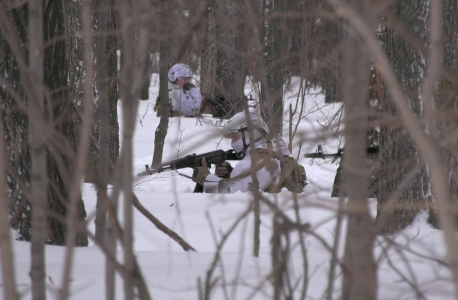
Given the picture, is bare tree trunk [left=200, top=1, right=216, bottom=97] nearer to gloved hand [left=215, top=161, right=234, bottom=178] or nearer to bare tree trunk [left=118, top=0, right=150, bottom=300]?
gloved hand [left=215, top=161, right=234, bottom=178]

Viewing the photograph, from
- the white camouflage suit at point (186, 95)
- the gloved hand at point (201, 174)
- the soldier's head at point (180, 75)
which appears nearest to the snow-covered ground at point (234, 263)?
Result: the gloved hand at point (201, 174)

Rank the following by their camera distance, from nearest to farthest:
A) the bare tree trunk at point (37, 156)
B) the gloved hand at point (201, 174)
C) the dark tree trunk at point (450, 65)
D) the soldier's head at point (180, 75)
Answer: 1. the bare tree trunk at point (37, 156)
2. the dark tree trunk at point (450, 65)
3. the gloved hand at point (201, 174)
4. the soldier's head at point (180, 75)

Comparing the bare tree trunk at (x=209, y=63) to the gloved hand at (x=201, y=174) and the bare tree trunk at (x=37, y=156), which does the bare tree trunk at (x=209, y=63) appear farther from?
the bare tree trunk at (x=37, y=156)

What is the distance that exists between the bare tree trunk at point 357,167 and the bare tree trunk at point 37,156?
0.63 metres

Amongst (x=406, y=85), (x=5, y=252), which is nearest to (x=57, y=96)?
(x=5, y=252)

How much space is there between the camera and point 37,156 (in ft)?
4.62

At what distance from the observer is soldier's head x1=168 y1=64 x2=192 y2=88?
11984mm

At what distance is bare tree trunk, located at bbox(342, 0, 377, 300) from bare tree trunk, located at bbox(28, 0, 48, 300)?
2.07 feet

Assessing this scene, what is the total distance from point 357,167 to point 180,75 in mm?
11123

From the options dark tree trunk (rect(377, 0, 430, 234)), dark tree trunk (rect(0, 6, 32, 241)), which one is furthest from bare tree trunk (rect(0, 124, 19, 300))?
dark tree trunk (rect(377, 0, 430, 234))

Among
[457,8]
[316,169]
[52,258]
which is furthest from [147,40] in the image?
[316,169]

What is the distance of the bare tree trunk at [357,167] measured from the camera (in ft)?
3.50

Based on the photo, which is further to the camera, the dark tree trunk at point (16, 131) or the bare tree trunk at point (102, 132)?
the dark tree trunk at point (16, 131)

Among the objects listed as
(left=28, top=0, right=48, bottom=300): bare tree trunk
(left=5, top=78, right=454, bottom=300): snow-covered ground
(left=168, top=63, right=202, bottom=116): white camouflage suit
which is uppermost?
(left=168, top=63, right=202, bottom=116): white camouflage suit
